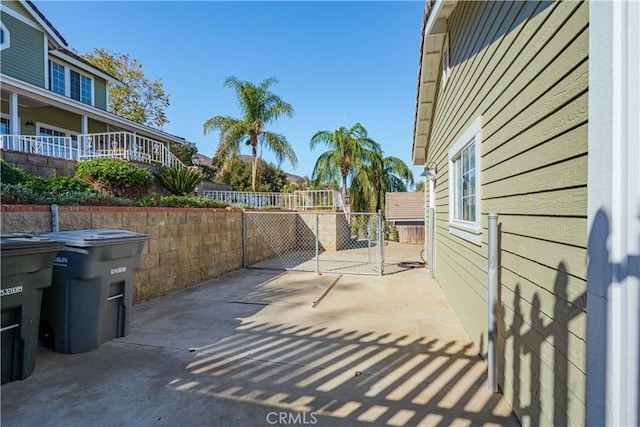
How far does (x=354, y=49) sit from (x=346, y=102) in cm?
676

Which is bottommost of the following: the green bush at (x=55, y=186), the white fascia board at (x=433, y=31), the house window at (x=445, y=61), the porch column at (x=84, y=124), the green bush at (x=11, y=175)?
the green bush at (x=55, y=186)

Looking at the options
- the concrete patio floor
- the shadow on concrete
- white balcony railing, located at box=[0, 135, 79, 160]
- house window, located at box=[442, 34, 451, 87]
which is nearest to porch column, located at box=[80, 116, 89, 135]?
white balcony railing, located at box=[0, 135, 79, 160]

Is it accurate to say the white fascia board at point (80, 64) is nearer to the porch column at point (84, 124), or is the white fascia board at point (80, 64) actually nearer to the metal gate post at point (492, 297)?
the porch column at point (84, 124)

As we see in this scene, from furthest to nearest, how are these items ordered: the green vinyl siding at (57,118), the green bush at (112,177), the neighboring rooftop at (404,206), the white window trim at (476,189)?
the neighboring rooftop at (404,206), the green vinyl siding at (57,118), the green bush at (112,177), the white window trim at (476,189)

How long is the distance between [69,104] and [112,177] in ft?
19.9

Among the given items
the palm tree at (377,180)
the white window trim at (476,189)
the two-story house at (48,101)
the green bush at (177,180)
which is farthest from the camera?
the palm tree at (377,180)

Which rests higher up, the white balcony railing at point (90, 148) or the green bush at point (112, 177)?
the white balcony railing at point (90, 148)

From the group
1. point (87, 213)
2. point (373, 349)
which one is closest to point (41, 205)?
point (87, 213)

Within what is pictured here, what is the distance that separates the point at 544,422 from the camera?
1963 millimetres

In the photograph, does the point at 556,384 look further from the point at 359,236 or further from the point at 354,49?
the point at 359,236

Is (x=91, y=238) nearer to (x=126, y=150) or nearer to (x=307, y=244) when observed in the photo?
(x=126, y=150)

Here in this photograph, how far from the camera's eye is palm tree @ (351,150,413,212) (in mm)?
20953

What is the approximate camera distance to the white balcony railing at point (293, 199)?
13.9 meters

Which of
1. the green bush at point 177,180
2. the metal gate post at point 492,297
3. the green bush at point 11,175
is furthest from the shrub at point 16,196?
the green bush at point 177,180
